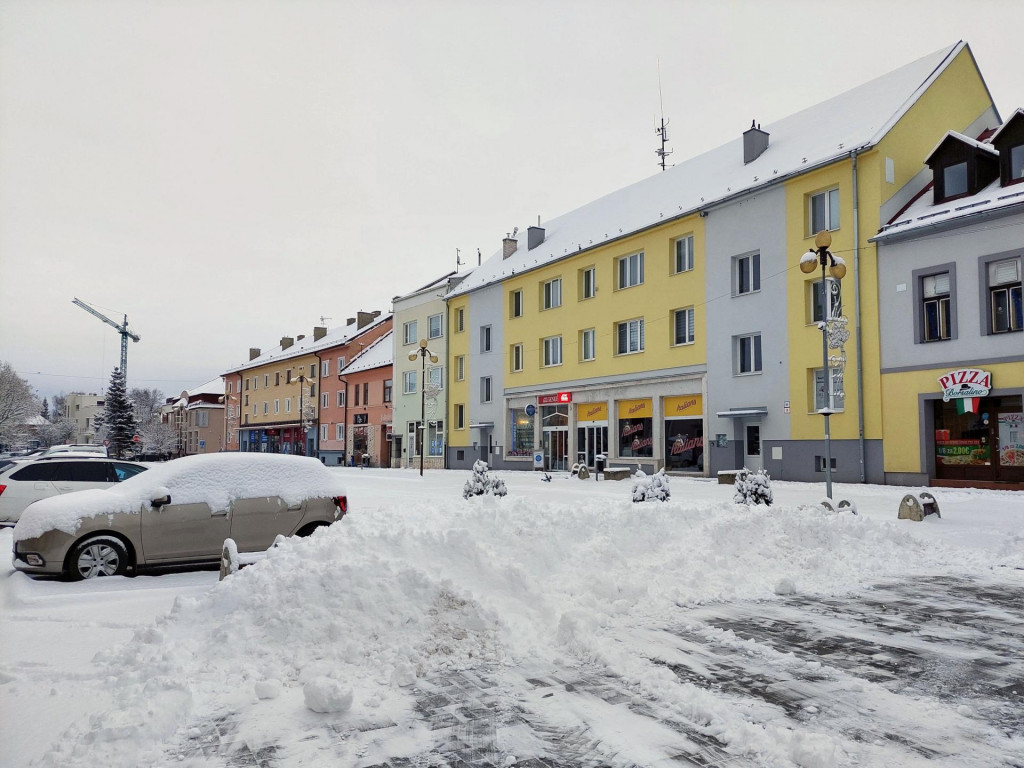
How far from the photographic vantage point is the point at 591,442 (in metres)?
33.6

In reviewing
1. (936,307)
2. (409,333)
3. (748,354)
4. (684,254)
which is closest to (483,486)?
(748,354)

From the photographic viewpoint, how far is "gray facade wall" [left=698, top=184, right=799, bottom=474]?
Answer: 985 inches

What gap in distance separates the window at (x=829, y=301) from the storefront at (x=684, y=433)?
563cm

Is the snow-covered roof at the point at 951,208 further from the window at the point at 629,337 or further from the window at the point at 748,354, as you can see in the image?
the window at the point at 629,337

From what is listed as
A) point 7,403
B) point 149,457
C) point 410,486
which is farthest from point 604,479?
point 149,457

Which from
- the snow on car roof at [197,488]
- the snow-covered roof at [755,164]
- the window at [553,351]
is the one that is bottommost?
the snow on car roof at [197,488]

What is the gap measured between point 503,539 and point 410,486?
60.0ft

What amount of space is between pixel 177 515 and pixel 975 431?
67.9 ft

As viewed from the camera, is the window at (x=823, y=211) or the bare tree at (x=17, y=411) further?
the bare tree at (x=17, y=411)

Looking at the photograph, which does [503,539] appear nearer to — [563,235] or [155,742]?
[155,742]

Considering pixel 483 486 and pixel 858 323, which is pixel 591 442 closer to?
pixel 858 323

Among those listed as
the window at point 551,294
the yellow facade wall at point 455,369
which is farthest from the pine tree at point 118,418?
the window at point 551,294

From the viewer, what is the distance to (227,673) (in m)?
5.05

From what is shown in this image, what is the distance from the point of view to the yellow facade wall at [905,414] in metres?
21.0
